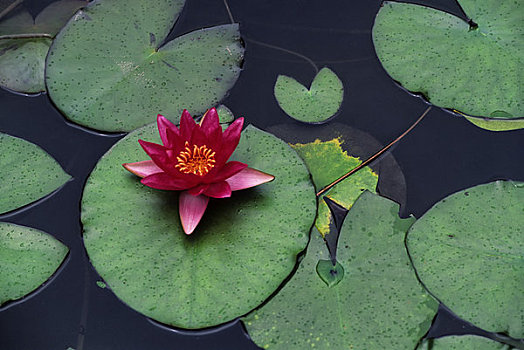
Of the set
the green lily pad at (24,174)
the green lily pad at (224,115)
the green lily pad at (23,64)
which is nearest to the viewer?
the green lily pad at (24,174)

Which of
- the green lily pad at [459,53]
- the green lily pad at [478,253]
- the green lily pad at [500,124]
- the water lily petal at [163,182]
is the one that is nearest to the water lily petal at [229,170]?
the water lily petal at [163,182]

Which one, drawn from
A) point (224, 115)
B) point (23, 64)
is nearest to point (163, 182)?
point (224, 115)

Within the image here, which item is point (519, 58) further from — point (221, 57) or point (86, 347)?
point (86, 347)

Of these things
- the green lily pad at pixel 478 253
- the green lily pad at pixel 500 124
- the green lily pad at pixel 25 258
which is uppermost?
the green lily pad at pixel 25 258

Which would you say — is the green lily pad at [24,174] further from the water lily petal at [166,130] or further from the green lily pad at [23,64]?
the water lily petal at [166,130]

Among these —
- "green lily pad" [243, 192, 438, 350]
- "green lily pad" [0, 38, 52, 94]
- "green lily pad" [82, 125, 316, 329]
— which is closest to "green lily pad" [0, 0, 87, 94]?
"green lily pad" [0, 38, 52, 94]

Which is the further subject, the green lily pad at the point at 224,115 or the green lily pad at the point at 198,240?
the green lily pad at the point at 224,115

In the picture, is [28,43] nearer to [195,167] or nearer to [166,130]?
[166,130]
